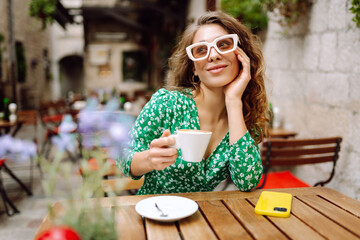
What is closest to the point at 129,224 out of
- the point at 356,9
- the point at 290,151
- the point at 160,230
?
the point at 160,230

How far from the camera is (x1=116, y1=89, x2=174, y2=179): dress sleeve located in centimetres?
144

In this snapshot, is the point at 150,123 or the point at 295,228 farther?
the point at 150,123

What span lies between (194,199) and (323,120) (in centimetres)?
225

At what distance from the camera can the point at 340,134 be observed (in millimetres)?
2748

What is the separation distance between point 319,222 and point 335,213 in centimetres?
13

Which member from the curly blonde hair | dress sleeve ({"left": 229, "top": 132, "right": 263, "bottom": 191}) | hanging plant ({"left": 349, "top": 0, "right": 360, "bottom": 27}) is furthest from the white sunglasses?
hanging plant ({"left": 349, "top": 0, "right": 360, "bottom": 27})

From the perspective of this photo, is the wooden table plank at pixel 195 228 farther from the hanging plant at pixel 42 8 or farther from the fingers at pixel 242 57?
the hanging plant at pixel 42 8

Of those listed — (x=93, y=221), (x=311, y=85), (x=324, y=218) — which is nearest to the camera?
(x=93, y=221)

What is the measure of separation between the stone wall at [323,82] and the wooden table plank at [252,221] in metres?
1.77

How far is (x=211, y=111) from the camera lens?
64.7 inches

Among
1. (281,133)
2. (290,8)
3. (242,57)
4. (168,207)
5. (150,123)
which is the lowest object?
(281,133)

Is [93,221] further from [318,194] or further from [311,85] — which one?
[311,85]

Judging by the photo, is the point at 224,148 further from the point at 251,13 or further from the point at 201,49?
the point at 251,13

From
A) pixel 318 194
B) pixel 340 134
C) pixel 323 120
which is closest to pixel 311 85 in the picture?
pixel 323 120
